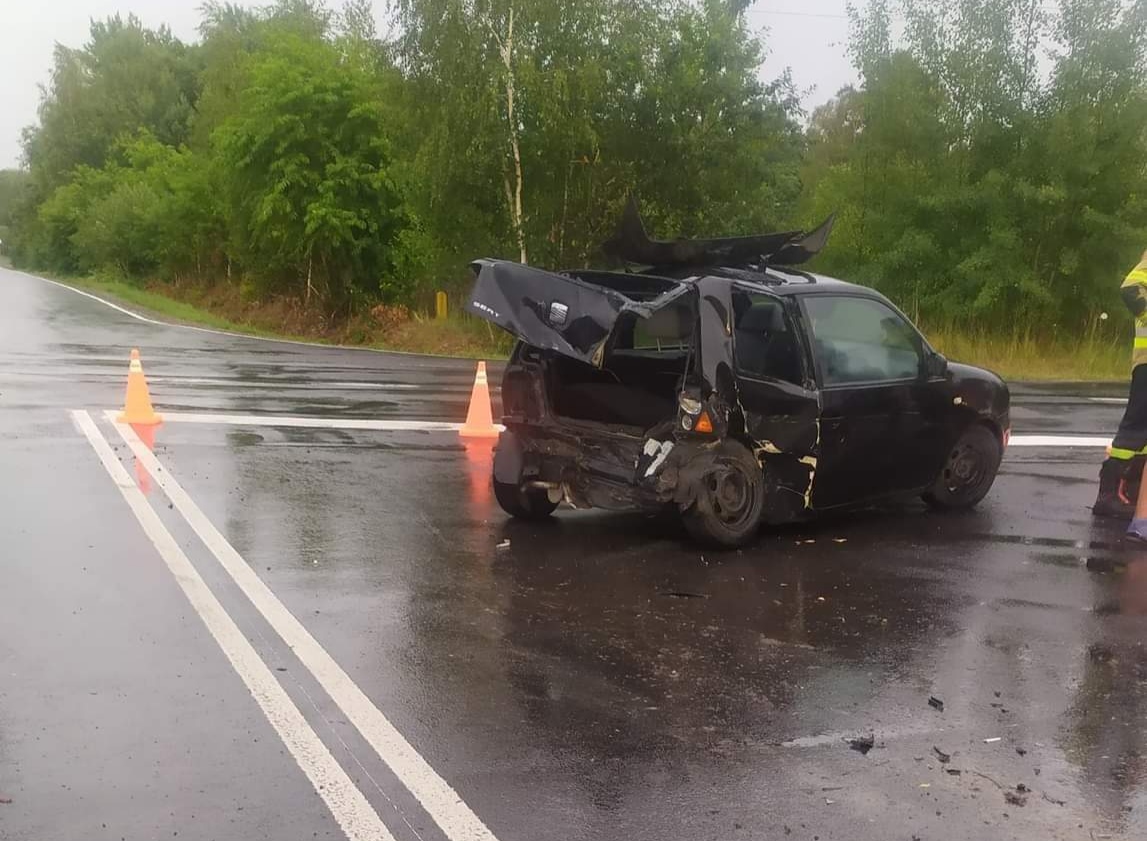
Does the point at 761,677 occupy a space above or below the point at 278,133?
below

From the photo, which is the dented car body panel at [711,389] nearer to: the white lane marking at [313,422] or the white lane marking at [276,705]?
the white lane marking at [276,705]

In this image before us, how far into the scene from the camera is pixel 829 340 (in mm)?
7508

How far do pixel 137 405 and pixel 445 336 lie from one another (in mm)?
15589

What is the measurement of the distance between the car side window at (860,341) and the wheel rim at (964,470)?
35.4 inches

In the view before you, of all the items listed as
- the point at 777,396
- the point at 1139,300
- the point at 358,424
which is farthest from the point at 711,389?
the point at 358,424

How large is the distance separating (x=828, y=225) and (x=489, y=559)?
10.7ft

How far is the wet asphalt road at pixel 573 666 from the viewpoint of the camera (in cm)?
384

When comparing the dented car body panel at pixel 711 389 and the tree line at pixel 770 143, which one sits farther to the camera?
the tree line at pixel 770 143

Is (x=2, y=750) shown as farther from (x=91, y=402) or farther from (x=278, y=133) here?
(x=278, y=133)

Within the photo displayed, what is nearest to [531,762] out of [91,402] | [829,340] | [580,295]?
[580,295]

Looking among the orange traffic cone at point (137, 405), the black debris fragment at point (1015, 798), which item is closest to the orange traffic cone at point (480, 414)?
the orange traffic cone at point (137, 405)

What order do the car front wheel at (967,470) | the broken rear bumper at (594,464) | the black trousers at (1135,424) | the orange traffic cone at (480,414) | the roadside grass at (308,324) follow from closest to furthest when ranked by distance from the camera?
the broken rear bumper at (594,464), the black trousers at (1135,424), the car front wheel at (967,470), the orange traffic cone at (480,414), the roadside grass at (308,324)

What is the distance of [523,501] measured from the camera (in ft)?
25.6

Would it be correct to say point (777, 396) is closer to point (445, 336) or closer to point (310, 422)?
point (310, 422)
